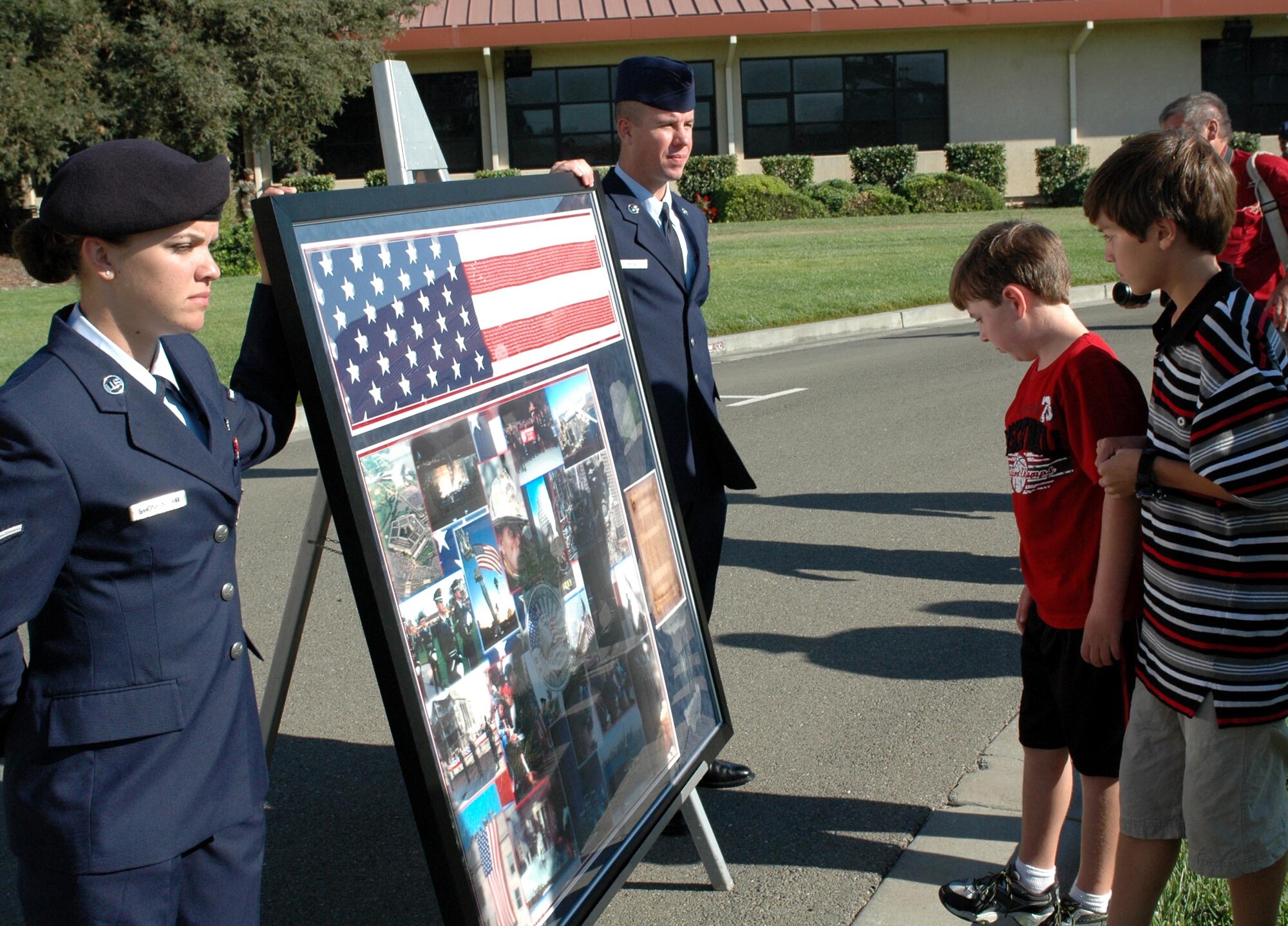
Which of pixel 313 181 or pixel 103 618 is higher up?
pixel 313 181

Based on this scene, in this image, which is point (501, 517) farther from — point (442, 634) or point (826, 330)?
point (826, 330)

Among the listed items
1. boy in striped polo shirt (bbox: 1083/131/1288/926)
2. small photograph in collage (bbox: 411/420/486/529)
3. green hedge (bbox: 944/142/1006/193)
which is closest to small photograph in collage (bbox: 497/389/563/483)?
small photograph in collage (bbox: 411/420/486/529)

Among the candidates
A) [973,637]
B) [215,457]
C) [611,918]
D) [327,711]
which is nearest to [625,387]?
[215,457]

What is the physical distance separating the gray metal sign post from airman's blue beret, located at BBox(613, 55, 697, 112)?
734 mm

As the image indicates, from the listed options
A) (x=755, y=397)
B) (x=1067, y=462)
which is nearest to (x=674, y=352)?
(x=1067, y=462)

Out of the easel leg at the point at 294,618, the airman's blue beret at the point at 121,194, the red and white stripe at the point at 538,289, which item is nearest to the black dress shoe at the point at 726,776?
the easel leg at the point at 294,618

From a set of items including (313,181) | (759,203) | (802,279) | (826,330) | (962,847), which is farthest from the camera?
(313,181)

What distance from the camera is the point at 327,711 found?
465 cm

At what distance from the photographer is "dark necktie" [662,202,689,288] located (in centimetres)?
382

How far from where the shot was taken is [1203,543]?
7.84 feet

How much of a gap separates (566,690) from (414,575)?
0.50 m

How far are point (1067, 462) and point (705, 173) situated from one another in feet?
90.2

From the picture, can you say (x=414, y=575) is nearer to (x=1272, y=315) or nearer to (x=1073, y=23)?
(x=1272, y=315)

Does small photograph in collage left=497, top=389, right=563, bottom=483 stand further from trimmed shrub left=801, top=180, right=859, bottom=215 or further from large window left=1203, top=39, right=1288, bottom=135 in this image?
large window left=1203, top=39, right=1288, bottom=135
